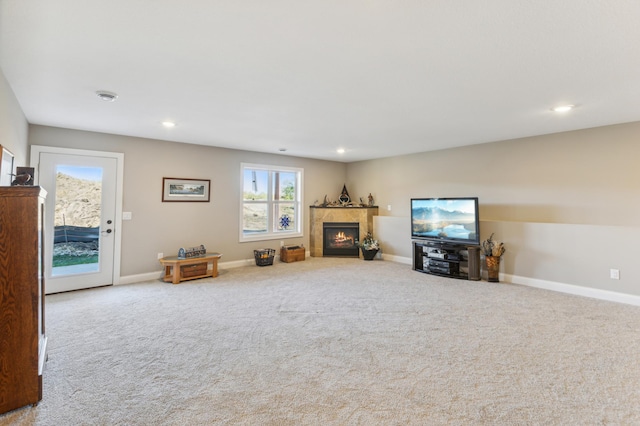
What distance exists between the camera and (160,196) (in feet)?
17.4

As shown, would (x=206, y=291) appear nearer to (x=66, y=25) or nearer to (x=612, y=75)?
(x=66, y=25)

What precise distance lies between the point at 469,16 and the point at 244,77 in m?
1.82

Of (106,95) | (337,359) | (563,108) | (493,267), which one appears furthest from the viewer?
(493,267)

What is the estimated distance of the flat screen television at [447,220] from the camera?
523 cm

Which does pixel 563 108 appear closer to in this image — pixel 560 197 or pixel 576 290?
pixel 560 197

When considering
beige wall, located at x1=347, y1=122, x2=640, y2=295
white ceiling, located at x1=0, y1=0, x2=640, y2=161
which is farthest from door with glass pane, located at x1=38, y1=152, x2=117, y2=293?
beige wall, located at x1=347, y1=122, x2=640, y2=295

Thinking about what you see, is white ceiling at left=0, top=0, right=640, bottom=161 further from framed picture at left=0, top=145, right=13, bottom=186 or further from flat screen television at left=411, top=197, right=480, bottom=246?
flat screen television at left=411, top=197, right=480, bottom=246

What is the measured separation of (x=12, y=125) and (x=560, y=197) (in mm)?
7237

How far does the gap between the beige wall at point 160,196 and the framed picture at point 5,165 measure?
1.63 meters

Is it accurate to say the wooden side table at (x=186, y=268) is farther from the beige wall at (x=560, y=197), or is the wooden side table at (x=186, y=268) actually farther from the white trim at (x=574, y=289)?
the white trim at (x=574, y=289)

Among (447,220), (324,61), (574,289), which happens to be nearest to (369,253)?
(447,220)

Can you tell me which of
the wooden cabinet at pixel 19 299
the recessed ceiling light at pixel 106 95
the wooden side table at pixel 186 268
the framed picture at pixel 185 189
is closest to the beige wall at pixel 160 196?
the framed picture at pixel 185 189

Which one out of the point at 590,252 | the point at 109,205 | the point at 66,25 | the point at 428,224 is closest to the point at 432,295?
the point at 428,224

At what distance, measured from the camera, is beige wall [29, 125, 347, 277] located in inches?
192
